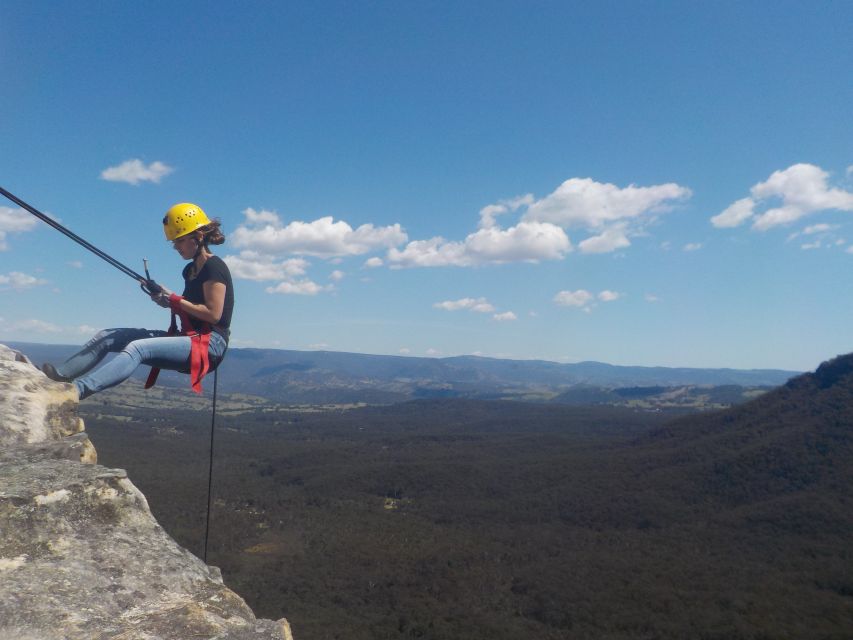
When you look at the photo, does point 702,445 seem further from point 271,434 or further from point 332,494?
point 271,434

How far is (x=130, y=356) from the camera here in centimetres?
573

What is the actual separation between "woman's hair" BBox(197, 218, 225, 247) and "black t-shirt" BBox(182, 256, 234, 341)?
26cm

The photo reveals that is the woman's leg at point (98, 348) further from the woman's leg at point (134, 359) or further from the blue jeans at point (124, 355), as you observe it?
the woman's leg at point (134, 359)

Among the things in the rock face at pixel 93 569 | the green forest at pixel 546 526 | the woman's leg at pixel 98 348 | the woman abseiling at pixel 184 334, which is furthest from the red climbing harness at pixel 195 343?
the green forest at pixel 546 526

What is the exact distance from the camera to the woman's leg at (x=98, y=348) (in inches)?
238

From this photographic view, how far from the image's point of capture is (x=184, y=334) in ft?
20.4

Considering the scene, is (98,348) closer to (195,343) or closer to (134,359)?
(134,359)

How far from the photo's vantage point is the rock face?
3158 millimetres

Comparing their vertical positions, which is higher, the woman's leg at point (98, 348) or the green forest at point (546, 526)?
the woman's leg at point (98, 348)

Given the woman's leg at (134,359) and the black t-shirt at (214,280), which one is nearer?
the woman's leg at (134,359)

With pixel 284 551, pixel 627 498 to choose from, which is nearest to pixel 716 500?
pixel 627 498

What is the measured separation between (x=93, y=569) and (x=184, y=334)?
9.95ft

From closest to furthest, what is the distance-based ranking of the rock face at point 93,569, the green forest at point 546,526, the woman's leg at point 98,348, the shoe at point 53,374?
the rock face at point 93,569 → the shoe at point 53,374 → the woman's leg at point 98,348 → the green forest at point 546,526

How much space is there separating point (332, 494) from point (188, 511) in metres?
30.5
